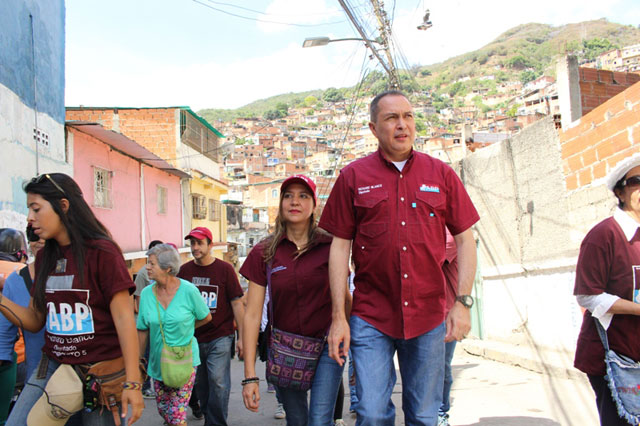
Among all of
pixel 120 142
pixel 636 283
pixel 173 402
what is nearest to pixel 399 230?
pixel 636 283

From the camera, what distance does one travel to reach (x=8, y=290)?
3.43m

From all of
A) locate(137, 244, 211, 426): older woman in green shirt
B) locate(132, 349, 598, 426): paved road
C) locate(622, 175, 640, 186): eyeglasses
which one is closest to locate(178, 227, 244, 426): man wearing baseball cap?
locate(137, 244, 211, 426): older woman in green shirt

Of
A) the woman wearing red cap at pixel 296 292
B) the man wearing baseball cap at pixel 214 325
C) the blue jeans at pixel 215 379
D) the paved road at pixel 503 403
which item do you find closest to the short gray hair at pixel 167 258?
the man wearing baseball cap at pixel 214 325

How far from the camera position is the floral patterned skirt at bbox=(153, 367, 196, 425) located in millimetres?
4387

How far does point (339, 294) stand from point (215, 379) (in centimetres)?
262

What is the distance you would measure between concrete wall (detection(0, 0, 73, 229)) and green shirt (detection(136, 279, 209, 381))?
12.3 feet

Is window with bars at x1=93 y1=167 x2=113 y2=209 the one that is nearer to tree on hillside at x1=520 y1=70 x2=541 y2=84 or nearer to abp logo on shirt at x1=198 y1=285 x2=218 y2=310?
abp logo on shirt at x1=198 y1=285 x2=218 y2=310

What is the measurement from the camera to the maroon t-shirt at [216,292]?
5.17 metres

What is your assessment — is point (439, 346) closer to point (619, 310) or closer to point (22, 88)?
point (619, 310)

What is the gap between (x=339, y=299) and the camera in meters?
2.73

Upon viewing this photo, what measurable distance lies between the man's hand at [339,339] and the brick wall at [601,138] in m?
4.69

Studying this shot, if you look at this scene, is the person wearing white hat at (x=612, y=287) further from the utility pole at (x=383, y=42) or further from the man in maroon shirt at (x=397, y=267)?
the utility pole at (x=383, y=42)

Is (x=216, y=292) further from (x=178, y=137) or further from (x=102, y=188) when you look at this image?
(x=178, y=137)

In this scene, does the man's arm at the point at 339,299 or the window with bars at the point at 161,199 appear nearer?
the man's arm at the point at 339,299
